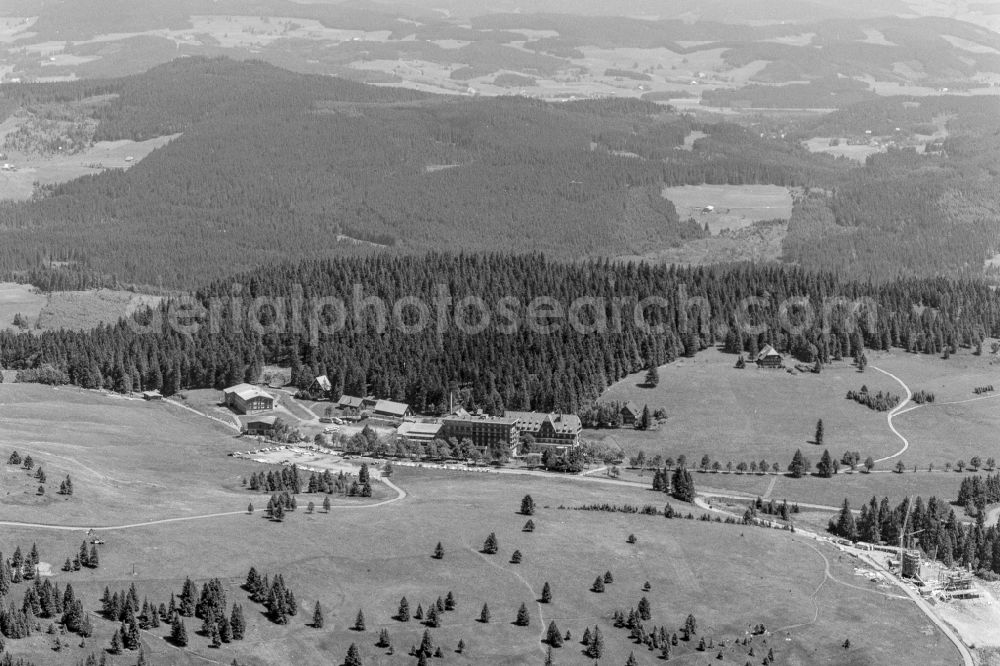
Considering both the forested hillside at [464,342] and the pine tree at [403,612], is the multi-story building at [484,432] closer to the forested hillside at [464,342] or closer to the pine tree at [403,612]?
the forested hillside at [464,342]

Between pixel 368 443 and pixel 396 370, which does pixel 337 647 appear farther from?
pixel 396 370

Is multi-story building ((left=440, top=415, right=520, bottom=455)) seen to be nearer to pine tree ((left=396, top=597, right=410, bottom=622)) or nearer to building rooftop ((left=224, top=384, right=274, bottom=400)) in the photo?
building rooftop ((left=224, top=384, right=274, bottom=400))

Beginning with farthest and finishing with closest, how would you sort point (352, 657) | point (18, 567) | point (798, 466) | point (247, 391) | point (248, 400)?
point (247, 391), point (248, 400), point (798, 466), point (18, 567), point (352, 657)

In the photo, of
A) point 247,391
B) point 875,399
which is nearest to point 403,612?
point 247,391

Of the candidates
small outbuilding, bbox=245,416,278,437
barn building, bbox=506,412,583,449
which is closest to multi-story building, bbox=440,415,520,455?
barn building, bbox=506,412,583,449

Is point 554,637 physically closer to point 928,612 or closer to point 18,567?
point 928,612

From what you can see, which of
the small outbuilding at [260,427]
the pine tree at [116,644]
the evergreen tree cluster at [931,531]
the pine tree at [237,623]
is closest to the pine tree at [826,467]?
the evergreen tree cluster at [931,531]
